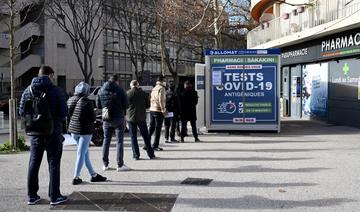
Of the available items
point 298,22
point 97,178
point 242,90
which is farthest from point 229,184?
→ point 298,22

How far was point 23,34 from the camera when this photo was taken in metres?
45.2

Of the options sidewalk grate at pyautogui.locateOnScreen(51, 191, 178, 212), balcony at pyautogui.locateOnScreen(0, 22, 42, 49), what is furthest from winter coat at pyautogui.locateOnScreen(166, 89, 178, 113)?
balcony at pyautogui.locateOnScreen(0, 22, 42, 49)

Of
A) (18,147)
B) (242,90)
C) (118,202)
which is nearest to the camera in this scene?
(118,202)

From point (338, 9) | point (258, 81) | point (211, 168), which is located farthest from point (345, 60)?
point (211, 168)

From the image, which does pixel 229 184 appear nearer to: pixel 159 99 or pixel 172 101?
pixel 159 99

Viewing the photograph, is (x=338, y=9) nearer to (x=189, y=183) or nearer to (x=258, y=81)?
(x=258, y=81)

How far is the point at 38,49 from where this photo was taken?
49.3m

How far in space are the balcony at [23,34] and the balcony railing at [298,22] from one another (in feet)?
76.9

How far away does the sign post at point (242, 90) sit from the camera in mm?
15922

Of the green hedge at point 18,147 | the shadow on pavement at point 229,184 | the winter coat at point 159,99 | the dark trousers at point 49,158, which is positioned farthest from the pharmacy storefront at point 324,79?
the dark trousers at point 49,158

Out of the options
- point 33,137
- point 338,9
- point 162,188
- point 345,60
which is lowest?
point 162,188

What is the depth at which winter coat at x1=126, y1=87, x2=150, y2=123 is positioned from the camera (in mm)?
10172

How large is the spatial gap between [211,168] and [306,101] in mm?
14407

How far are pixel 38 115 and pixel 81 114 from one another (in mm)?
1446
